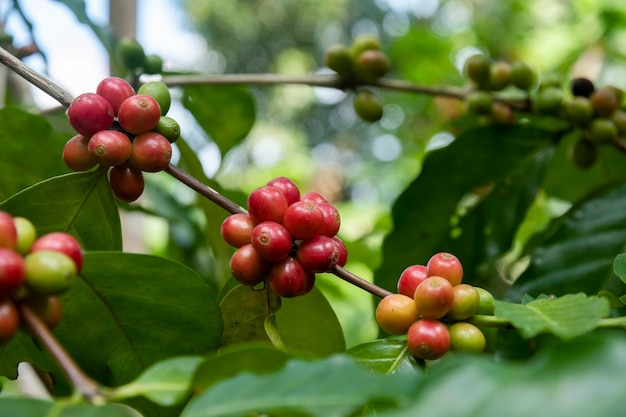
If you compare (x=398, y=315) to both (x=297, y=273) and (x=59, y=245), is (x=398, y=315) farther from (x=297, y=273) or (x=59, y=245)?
(x=59, y=245)

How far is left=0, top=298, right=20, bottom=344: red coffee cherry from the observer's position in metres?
0.51

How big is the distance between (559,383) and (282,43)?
518 inches

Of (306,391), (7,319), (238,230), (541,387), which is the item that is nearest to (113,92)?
(238,230)

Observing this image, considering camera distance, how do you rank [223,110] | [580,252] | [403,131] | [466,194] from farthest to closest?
[403,131] < [223,110] < [466,194] < [580,252]

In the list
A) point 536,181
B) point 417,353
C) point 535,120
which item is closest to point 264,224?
point 417,353

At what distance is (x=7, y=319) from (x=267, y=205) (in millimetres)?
283

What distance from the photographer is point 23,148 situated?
3.57 ft

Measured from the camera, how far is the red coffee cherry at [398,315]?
69 centimetres

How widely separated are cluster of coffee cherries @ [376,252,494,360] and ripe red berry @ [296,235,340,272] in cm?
7

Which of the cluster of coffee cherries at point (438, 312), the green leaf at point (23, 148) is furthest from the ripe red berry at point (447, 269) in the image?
the green leaf at point (23, 148)

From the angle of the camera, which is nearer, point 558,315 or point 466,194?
point 558,315

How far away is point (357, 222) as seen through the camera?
8.76ft

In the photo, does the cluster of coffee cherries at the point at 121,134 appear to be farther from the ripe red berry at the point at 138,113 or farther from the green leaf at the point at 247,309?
the green leaf at the point at 247,309

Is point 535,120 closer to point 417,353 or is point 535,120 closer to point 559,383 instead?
point 417,353
